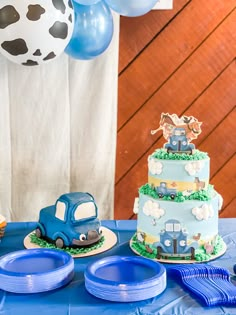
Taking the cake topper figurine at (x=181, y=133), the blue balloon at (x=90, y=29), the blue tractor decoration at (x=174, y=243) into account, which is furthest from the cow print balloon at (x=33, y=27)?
the blue tractor decoration at (x=174, y=243)

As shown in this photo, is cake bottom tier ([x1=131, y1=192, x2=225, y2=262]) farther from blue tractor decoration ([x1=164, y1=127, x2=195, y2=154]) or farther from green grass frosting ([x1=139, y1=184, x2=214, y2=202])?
blue tractor decoration ([x1=164, y1=127, x2=195, y2=154])

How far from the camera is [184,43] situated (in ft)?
7.48

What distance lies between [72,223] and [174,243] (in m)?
0.35

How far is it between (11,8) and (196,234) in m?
0.92

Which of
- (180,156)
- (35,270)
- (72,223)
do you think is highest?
(180,156)

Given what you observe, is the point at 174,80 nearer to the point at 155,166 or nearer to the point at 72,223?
the point at 155,166

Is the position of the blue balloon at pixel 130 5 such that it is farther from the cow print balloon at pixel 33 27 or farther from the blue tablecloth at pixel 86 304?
the blue tablecloth at pixel 86 304

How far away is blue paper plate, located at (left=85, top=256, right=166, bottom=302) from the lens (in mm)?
1354

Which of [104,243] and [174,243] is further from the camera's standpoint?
[104,243]

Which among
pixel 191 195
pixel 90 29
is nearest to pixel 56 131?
pixel 90 29

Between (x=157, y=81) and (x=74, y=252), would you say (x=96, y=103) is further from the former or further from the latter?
(x=74, y=252)

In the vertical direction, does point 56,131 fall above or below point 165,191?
below

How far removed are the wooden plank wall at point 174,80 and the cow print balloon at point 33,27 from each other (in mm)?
645

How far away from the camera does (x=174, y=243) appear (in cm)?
163
